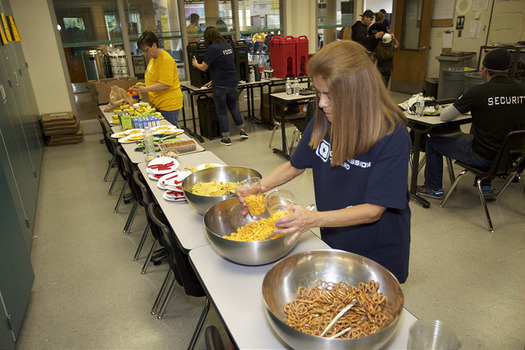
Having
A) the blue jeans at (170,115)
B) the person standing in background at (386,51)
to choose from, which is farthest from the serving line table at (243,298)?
the person standing in background at (386,51)

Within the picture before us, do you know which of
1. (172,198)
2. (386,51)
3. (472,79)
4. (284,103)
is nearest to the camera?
(172,198)

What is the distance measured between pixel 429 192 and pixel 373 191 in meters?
2.83

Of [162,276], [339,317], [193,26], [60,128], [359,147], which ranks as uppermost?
[193,26]

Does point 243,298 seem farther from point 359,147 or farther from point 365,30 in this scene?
point 365,30

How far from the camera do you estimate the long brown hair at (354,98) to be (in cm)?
128

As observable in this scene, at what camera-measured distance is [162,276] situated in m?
2.80

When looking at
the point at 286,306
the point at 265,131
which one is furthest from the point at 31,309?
the point at 265,131

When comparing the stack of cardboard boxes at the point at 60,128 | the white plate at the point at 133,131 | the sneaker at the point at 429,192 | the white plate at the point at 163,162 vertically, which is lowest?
the sneaker at the point at 429,192

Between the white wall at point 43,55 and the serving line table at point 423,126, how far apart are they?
5.68m

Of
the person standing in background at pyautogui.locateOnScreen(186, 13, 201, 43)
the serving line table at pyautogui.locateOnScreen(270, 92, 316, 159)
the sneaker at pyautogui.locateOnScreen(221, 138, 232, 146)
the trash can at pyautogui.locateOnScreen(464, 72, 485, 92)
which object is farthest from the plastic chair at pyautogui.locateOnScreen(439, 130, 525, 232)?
the person standing in background at pyautogui.locateOnScreen(186, 13, 201, 43)

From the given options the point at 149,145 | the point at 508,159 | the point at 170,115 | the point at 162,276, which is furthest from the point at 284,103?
the point at 162,276

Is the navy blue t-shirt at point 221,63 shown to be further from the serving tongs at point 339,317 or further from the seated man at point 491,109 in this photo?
the serving tongs at point 339,317

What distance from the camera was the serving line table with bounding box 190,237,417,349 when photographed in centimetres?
112

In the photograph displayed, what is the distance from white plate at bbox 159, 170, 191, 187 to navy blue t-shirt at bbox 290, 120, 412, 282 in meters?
0.84
